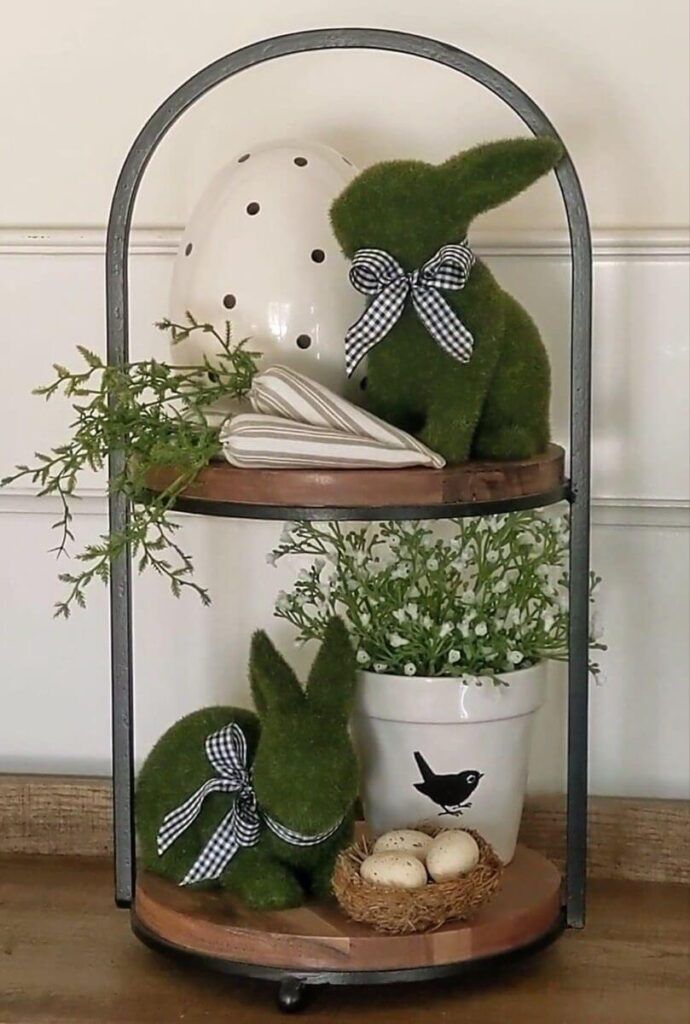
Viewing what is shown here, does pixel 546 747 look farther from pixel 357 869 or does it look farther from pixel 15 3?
pixel 15 3

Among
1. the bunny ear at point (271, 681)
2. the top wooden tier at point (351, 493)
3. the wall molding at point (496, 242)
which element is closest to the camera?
the top wooden tier at point (351, 493)

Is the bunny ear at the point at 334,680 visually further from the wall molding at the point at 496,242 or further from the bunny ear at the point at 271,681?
the wall molding at the point at 496,242

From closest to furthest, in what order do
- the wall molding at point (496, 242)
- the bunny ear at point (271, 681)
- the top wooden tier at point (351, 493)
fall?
1. the top wooden tier at point (351, 493)
2. the bunny ear at point (271, 681)
3. the wall molding at point (496, 242)

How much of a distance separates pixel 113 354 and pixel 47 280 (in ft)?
0.81

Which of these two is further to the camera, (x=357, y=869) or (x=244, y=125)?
(x=244, y=125)

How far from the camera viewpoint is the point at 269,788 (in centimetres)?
98

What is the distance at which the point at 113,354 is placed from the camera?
1.03 m

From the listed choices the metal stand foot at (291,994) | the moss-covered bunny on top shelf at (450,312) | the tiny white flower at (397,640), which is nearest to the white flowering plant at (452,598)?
the tiny white flower at (397,640)

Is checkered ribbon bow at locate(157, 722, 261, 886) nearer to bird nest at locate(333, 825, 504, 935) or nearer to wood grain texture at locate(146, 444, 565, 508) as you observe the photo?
bird nest at locate(333, 825, 504, 935)

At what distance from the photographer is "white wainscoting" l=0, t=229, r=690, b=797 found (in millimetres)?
1200

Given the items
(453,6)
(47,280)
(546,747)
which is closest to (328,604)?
(546,747)

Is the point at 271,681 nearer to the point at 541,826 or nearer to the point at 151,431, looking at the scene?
the point at 151,431

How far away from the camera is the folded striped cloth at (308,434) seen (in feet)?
2.96

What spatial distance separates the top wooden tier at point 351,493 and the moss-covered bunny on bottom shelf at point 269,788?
0.47 ft
